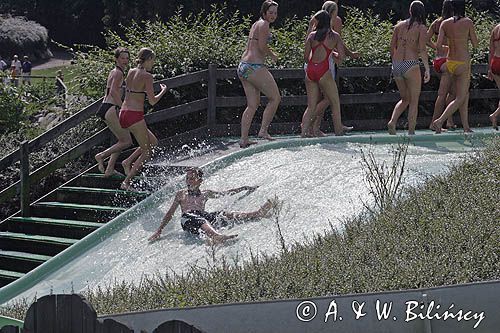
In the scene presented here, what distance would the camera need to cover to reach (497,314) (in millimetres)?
6609

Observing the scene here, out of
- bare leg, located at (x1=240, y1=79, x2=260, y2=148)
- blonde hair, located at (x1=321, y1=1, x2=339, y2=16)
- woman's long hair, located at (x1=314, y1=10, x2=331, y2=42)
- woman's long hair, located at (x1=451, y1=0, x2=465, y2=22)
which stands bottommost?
bare leg, located at (x1=240, y1=79, x2=260, y2=148)

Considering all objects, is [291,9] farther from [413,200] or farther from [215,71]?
[413,200]

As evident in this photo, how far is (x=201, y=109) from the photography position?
1480 cm

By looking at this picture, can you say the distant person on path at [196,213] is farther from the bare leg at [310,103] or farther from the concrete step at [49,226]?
the bare leg at [310,103]

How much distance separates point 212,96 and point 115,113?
2118 millimetres

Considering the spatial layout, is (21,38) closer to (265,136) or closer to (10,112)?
(10,112)

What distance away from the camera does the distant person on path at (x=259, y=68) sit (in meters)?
13.3

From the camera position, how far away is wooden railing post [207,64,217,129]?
1462 centimetres

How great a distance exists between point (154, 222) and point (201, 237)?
3.44ft

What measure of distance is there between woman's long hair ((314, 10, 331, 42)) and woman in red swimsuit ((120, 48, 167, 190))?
2254 millimetres

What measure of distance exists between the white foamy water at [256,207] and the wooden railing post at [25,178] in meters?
1.84

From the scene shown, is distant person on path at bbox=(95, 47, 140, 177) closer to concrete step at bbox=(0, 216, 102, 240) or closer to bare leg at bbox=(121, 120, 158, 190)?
bare leg at bbox=(121, 120, 158, 190)

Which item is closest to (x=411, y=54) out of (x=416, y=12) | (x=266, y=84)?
(x=416, y=12)

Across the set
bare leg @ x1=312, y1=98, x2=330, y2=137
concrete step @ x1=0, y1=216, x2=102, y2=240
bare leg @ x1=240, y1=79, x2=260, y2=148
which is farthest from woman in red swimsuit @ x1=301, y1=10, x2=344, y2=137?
concrete step @ x1=0, y1=216, x2=102, y2=240
